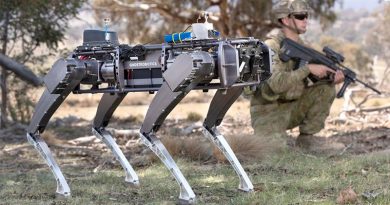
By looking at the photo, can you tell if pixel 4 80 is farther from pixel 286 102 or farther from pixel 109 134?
pixel 109 134

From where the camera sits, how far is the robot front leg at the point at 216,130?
596 centimetres

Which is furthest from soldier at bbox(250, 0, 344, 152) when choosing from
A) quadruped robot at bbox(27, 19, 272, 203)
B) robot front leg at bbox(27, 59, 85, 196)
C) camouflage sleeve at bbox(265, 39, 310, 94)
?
robot front leg at bbox(27, 59, 85, 196)

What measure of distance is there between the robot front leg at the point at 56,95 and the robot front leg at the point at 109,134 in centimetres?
58

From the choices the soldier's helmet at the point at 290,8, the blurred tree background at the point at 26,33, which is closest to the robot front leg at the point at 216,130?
the soldier's helmet at the point at 290,8

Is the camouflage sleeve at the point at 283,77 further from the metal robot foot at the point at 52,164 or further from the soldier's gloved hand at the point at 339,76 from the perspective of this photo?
the metal robot foot at the point at 52,164

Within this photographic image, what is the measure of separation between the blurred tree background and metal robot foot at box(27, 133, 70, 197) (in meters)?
5.70

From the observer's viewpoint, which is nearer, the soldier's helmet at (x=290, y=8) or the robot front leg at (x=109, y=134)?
the robot front leg at (x=109, y=134)

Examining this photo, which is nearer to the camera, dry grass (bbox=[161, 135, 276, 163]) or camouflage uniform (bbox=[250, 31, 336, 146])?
dry grass (bbox=[161, 135, 276, 163])

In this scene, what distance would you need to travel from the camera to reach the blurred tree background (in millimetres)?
11789

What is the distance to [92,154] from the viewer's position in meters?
9.16

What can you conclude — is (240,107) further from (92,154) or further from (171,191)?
(171,191)

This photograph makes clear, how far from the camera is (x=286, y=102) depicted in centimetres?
903

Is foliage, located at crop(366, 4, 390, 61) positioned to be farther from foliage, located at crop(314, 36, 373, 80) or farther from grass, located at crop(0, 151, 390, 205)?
grass, located at crop(0, 151, 390, 205)

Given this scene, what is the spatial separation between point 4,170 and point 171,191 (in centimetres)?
251
